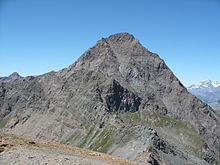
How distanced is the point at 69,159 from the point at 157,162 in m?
99.1

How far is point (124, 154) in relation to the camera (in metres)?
144

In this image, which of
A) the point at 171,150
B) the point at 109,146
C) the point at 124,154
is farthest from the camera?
the point at 109,146

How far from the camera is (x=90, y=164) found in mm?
34375

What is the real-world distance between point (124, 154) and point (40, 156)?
11214 cm

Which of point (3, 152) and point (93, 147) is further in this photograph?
point (93, 147)

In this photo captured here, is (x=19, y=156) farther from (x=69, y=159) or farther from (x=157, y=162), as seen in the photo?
(x=157, y=162)

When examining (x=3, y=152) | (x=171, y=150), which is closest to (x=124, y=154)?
(x=171, y=150)

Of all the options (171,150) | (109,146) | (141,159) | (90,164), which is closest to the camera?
(90,164)

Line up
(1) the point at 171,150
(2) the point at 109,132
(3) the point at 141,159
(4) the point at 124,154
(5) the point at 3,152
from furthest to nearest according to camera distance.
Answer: (2) the point at 109,132 → (1) the point at 171,150 → (4) the point at 124,154 → (3) the point at 141,159 → (5) the point at 3,152

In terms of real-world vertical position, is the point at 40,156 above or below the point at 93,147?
above

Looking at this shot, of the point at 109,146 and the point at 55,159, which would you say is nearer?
the point at 55,159

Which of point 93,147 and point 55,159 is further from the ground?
point 55,159

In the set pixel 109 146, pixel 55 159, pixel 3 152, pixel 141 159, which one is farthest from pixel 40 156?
pixel 109 146

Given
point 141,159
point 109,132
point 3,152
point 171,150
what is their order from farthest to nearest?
point 109,132
point 171,150
point 141,159
point 3,152
